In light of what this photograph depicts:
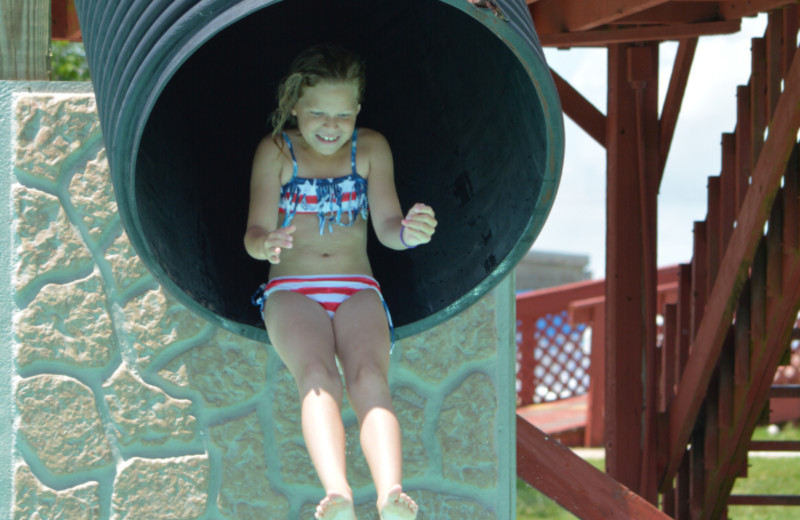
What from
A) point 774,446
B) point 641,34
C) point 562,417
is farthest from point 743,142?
point 562,417

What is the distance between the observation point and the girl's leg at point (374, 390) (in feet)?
7.80

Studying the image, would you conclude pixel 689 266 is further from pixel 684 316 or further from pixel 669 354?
pixel 669 354

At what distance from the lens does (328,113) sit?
2.75 m

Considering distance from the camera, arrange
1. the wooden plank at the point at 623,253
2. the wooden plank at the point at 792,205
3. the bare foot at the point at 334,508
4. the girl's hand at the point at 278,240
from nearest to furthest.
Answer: the bare foot at the point at 334,508 < the girl's hand at the point at 278,240 < the wooden plank at the point at 792,205 < the wooden plank at the point at 623,253

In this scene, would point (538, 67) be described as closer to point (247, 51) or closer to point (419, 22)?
point (419, 22)

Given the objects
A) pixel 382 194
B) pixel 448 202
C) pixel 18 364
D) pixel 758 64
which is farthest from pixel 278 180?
pixel 758 64

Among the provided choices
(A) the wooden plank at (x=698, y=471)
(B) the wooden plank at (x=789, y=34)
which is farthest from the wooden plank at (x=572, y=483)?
(A) the wooden plank at (x=698, y=471)

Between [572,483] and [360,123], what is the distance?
1.49 meters

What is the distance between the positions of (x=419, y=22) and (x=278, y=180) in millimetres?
811

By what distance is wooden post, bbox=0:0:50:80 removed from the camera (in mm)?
3492

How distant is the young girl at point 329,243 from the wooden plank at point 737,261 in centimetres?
277

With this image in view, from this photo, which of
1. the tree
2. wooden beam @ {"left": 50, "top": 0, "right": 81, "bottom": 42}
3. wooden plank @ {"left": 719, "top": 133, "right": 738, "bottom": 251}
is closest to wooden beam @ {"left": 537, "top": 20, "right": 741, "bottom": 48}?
wooden plank @ {"left": 719, "top": 133, "right": 738, "bottom": 251}

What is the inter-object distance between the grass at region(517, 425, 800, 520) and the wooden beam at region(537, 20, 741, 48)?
351cm

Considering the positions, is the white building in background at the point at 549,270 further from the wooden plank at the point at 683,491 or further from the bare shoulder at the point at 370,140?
the bare shoulder at the point at 370,140
